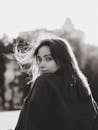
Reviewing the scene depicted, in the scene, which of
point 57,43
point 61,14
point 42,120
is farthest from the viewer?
point 61,14

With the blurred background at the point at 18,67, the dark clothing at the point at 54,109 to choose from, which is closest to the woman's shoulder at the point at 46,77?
the dark clothing at the point at 54,109

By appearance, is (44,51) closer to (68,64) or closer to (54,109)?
(68,64)

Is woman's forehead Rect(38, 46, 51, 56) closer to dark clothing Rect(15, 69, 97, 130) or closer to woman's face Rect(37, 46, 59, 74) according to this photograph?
woman's face Rect(37, 46, 59, 74)

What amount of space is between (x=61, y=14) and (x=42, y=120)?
1.84 feet

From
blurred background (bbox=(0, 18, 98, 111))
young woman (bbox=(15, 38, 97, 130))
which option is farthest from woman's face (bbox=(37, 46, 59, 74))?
blurred background (bbox=(0, 18, 98, 111))

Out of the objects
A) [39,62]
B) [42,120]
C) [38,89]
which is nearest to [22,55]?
[39,62]

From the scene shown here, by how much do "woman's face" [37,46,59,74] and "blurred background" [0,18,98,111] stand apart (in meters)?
0.10

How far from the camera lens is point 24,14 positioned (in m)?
1.51

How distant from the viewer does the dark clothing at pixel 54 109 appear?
1248mm

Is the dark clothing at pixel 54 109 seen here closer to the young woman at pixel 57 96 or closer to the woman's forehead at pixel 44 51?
the young woman at pixel 57 96

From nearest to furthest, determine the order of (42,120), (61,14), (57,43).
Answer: (42,120) → (57,43) → (61,14)

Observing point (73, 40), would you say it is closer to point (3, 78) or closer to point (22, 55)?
point (22, 55)

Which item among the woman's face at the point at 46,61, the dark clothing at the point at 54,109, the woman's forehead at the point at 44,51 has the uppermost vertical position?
the woman's forehead at the point at 44,51

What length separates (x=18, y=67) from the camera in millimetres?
1421
